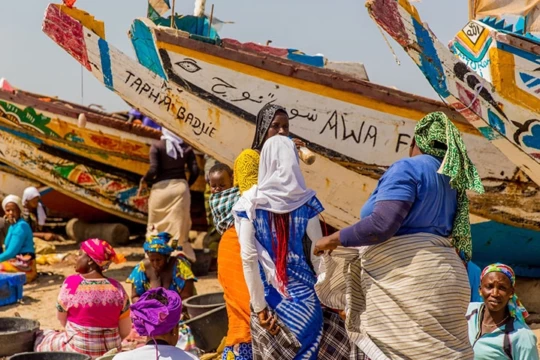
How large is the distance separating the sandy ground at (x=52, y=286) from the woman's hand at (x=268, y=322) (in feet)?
12.8

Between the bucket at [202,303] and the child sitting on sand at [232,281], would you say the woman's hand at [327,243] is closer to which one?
the child sitting on sand at [232,281]

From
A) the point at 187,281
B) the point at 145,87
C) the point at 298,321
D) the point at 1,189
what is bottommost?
the point at 1,189

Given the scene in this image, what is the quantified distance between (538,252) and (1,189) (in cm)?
742

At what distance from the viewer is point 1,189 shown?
11750mm

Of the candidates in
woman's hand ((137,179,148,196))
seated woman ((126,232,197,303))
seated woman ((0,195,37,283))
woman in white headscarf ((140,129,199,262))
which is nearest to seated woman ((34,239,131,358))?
seated woman ((126,232,197,303))

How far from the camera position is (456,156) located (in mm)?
3289

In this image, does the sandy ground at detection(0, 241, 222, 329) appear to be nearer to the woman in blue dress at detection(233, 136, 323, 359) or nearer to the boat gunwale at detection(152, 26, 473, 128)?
the boat gunwale at detection(152, 26, 473, 128)

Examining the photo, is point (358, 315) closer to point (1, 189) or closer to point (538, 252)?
point (538, 252)

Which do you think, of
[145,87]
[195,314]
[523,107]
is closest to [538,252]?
[523,107]

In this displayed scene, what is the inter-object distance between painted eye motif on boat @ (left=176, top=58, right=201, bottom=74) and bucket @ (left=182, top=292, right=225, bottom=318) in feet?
7.55

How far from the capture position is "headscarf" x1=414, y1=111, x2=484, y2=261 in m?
3.30

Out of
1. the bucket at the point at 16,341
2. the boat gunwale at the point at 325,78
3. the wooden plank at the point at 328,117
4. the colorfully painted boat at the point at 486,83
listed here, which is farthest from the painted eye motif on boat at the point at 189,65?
the bucket at the point at 16,341

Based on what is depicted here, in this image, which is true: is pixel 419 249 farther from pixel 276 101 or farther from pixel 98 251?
pixel 276 101

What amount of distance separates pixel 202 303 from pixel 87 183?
206 inches
